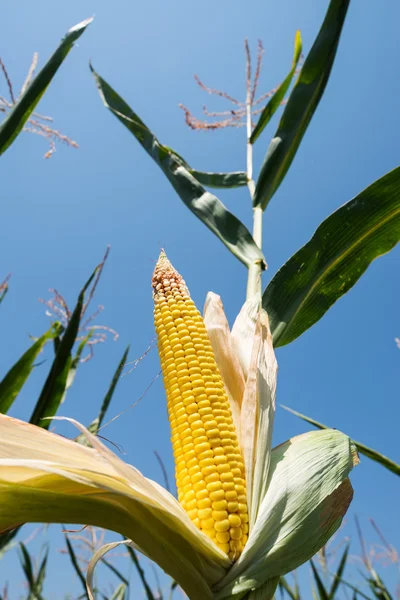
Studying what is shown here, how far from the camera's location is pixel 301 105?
1818 millimetres

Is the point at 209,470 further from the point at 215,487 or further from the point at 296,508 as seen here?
the point at 296,508

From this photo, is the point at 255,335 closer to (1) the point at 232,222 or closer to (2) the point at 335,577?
(1) the point at 232,222

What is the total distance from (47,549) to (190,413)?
1811mm

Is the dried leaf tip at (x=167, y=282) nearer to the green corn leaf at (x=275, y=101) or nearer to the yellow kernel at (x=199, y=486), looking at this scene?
the yellow kernel at (x=199, y=486)

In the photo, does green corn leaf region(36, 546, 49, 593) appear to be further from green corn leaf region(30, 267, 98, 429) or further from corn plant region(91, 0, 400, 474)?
corn plant region(91, 0, 400, 474)

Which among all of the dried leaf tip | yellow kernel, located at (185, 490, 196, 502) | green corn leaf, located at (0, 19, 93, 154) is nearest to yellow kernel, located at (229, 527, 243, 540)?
yellow kernel, located at (185, 490, 196, 502)

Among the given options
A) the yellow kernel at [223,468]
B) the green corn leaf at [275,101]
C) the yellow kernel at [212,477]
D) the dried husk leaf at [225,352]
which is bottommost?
the yellow kernel at [212,477]

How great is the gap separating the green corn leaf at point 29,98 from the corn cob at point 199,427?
0.66m

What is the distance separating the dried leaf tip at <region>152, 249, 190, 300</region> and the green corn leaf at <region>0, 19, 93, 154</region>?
602mm

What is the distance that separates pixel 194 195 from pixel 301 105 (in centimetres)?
55

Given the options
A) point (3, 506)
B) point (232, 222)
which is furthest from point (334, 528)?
point (232, 222)

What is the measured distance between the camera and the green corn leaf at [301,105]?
175cm

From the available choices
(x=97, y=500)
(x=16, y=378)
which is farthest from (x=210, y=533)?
(x=16, y=378)

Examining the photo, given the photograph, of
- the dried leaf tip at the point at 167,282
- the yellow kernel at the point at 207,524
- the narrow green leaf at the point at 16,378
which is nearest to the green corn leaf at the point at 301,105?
the dried leaf tip at the point at 167,282
